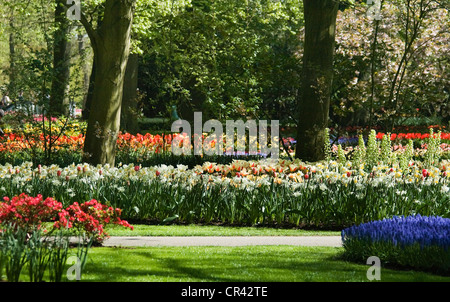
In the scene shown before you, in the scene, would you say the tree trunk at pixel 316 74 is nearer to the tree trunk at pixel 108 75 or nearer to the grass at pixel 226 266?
the tree trunk at pixel 108 75

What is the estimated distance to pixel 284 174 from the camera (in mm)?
10664

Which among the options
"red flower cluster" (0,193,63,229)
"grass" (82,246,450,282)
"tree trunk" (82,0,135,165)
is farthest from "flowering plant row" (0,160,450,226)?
"red flower cluster" (0,193,63,229)

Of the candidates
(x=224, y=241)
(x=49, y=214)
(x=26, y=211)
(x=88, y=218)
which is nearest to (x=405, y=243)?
(x=224, y=241)

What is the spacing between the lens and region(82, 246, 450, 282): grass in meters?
6.07

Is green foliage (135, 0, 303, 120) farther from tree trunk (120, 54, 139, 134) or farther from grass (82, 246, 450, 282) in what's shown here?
grass (82, 246, 450, 282)

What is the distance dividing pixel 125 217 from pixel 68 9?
4.29 meters

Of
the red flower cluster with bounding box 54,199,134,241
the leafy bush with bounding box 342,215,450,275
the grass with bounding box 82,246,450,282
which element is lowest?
the grass with bounding box 82,246,450,282

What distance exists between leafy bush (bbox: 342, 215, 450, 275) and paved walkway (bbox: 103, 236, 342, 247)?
116cm

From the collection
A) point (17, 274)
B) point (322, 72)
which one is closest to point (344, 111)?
point (322, 72)

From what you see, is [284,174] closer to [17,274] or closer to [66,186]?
[66,186]

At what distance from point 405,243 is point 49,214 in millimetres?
3451

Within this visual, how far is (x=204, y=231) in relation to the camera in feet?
30.6

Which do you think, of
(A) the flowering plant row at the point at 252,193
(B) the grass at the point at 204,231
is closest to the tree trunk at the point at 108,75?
(A) the flowering plant row at the point at 252,193

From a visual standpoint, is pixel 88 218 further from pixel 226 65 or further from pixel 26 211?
pixel 226 65
